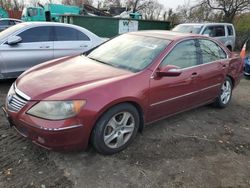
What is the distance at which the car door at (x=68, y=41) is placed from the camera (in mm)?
6600

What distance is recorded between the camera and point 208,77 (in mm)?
4676

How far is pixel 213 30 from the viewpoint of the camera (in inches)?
478

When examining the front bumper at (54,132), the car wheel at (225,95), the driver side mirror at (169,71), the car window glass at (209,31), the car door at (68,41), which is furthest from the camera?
the car window glass at (209,31)

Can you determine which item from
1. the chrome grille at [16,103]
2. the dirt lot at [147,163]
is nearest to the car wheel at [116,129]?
the dirt lot at [147,163]

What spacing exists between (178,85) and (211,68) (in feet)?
3.34

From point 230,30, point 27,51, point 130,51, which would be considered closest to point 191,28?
point 230,30

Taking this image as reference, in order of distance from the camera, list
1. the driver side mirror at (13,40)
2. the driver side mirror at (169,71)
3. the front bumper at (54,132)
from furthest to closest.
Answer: the driver side mirror at (13,40) < the driver side mirror at (169,71) < the front bumper at (54,132)

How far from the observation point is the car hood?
10.4 feet

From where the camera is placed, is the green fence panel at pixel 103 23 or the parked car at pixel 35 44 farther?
the green fence panel at pixel 103 23

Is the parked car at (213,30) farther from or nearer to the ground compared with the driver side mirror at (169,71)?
farther from the ground

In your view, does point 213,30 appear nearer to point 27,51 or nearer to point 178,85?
point 27,51

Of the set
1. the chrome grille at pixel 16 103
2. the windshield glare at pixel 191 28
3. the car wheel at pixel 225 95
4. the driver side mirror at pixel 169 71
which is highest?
the windshield glare at pixel 191 28

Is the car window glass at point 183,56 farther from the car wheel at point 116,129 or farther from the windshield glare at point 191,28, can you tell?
the windshield glare at point 191,28

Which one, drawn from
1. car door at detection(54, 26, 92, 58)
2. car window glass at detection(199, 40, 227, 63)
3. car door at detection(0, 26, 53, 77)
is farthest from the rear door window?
car door at detection(0, 26, 53, 77)
